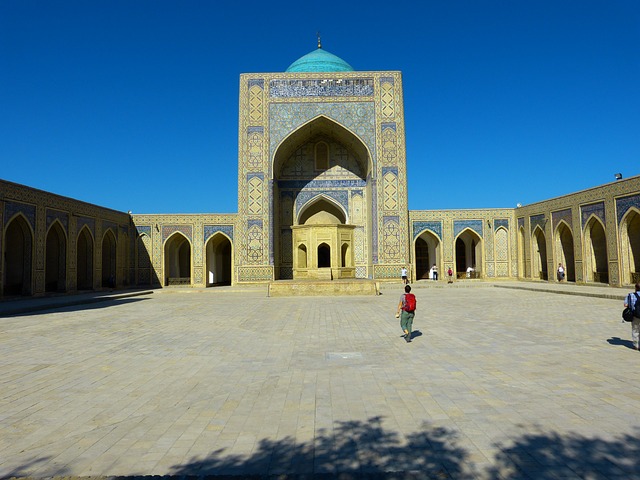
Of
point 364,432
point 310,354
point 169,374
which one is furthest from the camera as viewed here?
point 310,354

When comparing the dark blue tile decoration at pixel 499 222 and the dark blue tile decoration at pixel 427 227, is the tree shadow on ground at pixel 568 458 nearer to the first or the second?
the dark blue tile decoration at pixel 427 227

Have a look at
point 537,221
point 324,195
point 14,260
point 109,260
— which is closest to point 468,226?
point 537,221

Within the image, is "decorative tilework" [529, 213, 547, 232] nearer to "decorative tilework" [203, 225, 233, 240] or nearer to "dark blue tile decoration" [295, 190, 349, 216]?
"dark blue tile decoration" [295, 190, 349, 216]

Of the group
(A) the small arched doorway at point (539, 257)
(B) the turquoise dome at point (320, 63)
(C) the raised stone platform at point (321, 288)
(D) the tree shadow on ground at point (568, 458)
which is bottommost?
(D) the tree shadow on ground at point (568, 458)

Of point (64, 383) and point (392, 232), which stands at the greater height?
point (392, 232)

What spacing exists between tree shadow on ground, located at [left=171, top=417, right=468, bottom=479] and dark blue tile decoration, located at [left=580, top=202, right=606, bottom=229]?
658 inches

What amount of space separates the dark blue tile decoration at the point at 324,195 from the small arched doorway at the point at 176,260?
5.87 meters

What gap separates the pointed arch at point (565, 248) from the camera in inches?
770

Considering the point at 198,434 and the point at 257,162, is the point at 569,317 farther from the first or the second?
the point at 257,162

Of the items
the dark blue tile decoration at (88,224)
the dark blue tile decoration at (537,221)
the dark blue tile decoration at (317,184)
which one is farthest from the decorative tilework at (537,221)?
the dark blue tile decoration at (88,224)

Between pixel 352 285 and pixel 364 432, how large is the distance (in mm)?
12567

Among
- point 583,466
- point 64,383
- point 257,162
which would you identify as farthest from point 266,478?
point 257,162

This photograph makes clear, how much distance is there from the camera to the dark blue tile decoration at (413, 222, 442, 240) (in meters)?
22.5

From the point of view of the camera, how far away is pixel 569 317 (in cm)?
875
